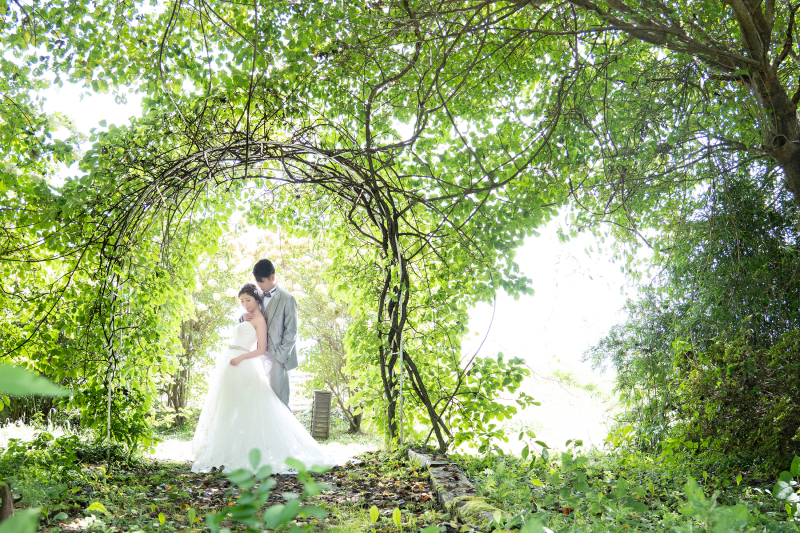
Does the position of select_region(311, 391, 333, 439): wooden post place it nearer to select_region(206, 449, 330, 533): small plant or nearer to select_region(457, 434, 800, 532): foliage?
select_region(457, 434, 800, 532): foliage

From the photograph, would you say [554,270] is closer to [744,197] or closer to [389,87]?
[744,197]

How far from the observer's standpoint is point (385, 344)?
4.23 m

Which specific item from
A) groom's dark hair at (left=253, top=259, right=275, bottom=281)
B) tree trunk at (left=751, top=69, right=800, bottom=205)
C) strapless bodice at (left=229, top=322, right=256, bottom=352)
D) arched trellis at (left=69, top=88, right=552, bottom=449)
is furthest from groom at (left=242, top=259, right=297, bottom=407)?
tree trunk at (left=751, top=69, right=800, bottom=205)

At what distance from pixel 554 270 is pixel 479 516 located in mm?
2812

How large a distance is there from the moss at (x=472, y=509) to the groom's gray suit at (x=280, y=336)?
116 inches

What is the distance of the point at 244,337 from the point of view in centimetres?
483

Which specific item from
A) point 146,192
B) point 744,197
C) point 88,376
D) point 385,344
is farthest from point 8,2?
point 744,197

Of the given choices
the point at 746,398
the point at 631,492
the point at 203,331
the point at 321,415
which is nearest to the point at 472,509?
the point at 631,492

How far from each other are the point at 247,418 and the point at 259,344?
0.69 m

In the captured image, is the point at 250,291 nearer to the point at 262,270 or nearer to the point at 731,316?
the point at 262,270

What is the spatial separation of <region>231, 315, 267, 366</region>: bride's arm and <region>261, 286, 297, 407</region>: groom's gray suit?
91 millimetres

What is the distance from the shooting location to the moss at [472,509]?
1.93 m

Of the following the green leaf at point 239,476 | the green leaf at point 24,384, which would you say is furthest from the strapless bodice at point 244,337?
the green leaf at point 24,384

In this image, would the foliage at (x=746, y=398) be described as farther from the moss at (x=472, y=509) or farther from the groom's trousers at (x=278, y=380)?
the groom's trousers at (x=278, y=380)
